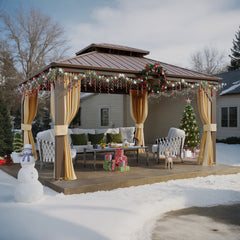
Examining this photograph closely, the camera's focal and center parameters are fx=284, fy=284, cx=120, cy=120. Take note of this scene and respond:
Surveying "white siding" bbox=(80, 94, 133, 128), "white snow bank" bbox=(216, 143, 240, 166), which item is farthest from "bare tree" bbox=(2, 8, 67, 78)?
"white snow bank" bbox=(216, 143, 240, 166)

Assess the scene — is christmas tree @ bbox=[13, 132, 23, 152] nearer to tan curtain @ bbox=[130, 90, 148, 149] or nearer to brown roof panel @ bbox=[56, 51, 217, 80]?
brown roof panel @ bbox=[56, 51, 217, 80]

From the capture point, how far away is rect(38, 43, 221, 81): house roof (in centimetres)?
648

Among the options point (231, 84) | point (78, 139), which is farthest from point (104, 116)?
point (78, 139)

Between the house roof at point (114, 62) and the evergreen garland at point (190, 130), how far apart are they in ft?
9.68

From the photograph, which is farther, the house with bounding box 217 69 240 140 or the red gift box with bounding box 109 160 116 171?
the house with bounding box 217 69 240 140

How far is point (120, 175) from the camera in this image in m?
6.61

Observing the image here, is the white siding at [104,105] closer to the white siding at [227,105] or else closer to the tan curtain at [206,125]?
the white siding at [227,105]

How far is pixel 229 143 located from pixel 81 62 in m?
9.99

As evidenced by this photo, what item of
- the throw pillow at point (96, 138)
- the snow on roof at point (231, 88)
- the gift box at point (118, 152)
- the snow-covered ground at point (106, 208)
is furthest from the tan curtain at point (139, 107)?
the snow on roof at point (231, 88)

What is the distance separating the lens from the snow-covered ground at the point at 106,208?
12.3 feet

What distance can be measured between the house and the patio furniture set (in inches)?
254

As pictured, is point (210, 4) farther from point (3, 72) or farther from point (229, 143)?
point (3, 72)

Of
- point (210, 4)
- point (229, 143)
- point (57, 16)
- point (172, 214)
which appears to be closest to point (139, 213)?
point (172, 214)

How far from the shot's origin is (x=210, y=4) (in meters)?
13.3
